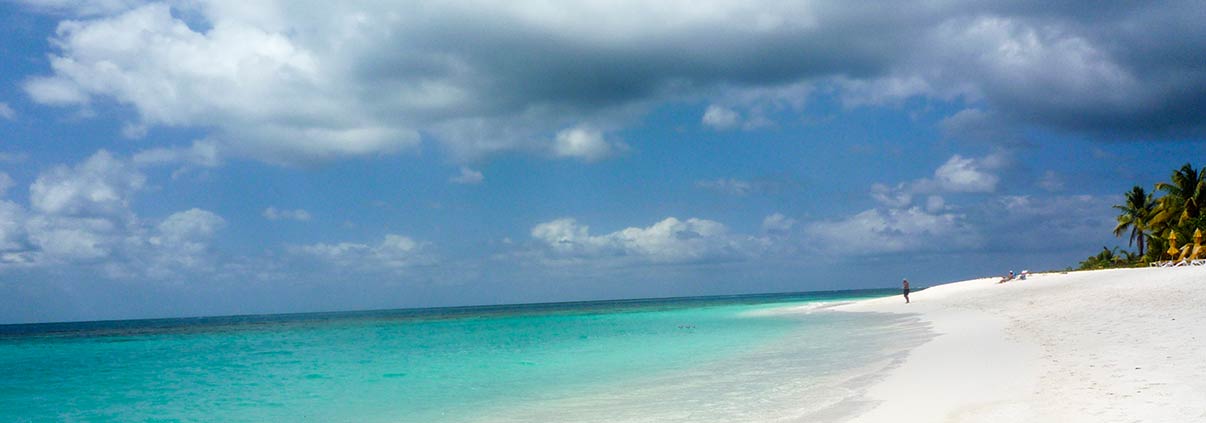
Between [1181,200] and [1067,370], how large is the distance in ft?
168

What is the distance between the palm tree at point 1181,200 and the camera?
47406 millimetres

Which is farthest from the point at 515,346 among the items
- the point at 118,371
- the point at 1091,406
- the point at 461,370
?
the point at 1091,406

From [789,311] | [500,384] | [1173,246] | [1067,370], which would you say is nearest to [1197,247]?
[1173,246]

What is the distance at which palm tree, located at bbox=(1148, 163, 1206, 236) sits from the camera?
47.4m

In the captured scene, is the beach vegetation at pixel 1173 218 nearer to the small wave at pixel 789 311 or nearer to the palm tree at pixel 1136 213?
the palm tree at pixel 1136 213

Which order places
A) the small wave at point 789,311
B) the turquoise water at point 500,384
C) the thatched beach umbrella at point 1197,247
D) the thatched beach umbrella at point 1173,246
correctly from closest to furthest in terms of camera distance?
the turquoise water at point 500,384 → the thatched beach umbrella at point 1197,247 → the thatched beach umbrella at point 1173,246 → the small wave at point 789,311

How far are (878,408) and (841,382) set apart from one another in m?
3.00

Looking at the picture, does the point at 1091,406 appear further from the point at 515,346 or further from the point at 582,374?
the point at 515,346

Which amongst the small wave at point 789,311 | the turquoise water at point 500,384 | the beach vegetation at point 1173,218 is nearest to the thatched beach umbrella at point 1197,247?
the beach vegetation at point 1173,218

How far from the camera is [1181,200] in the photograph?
1917 inches

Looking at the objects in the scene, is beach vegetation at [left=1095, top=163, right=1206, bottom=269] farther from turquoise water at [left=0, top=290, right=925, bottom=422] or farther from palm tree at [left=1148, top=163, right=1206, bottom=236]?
turquoise water at [left=0, top=290, right=925, bottom=422]

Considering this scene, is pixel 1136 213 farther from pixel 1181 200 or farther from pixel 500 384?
pixel 500 384

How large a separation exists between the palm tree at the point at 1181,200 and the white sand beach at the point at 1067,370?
113ft

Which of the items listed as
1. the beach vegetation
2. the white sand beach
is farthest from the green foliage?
the white sand beach
